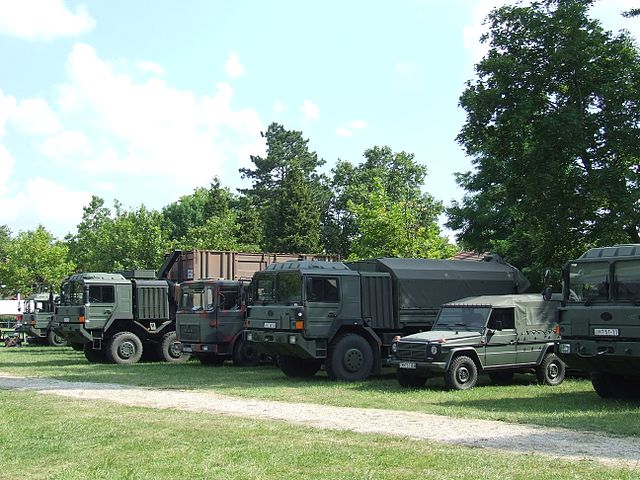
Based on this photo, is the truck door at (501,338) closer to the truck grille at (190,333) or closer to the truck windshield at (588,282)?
the truck windshield at (588,282)

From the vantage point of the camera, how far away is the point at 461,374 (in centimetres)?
1666

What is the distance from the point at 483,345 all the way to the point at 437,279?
394cm

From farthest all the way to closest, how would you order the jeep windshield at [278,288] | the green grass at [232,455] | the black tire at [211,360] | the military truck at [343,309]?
the black tire at [211,360] → the jeep windshield at [278,288] → the military truck at [343,309] → the green grass at [232,455]

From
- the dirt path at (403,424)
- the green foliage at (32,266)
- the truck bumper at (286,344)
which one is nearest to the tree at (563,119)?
the truck bumper at (286,344)

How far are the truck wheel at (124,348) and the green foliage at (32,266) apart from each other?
40182 mm

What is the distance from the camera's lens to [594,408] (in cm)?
1365

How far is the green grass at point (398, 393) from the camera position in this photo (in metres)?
12.5

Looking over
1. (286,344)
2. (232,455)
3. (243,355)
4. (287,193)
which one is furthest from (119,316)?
(287,193)

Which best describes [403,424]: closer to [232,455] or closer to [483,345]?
[232,455]

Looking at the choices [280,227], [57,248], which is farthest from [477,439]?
[57,248]

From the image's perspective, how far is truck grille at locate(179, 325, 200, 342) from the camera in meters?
23.3

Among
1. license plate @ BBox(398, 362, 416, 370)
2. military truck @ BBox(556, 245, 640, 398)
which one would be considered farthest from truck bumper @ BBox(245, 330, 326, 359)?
military truck @ BBox(556, 245, 640, 398)

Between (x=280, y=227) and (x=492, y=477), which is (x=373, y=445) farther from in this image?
(x=280, y=227)

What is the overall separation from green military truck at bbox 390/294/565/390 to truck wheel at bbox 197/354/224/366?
8.33 metres
